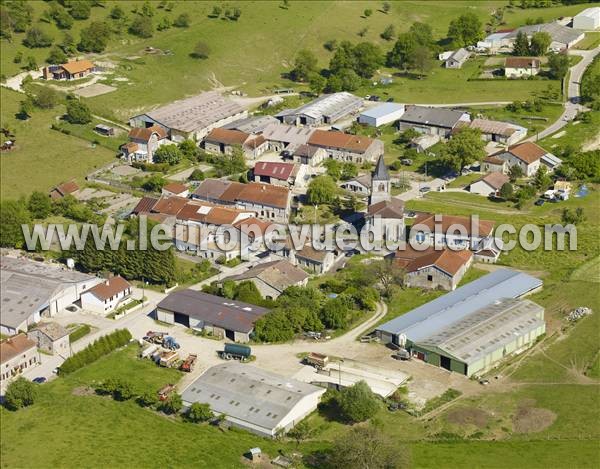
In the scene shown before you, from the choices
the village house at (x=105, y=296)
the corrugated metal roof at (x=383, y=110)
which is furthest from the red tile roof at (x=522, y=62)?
the village house at (x=105, y=296)

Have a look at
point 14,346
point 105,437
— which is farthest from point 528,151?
point 105,437

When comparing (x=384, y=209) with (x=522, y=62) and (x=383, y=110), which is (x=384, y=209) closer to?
(x=383, y=110)

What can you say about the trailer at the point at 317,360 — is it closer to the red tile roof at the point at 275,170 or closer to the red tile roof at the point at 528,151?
the red tile roof at the point at 275,170

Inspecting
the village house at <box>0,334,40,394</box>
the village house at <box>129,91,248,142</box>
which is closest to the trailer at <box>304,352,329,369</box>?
the village house at <box>0,334,40,394</box>

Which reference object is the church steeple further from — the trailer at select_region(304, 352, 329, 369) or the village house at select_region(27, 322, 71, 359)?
the village house at select_region(27, 322, 71, 359)

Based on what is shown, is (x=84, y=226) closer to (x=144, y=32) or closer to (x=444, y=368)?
(x=444, y=368)

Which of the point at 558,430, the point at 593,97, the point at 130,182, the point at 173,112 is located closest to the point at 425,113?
the point at 593,97
